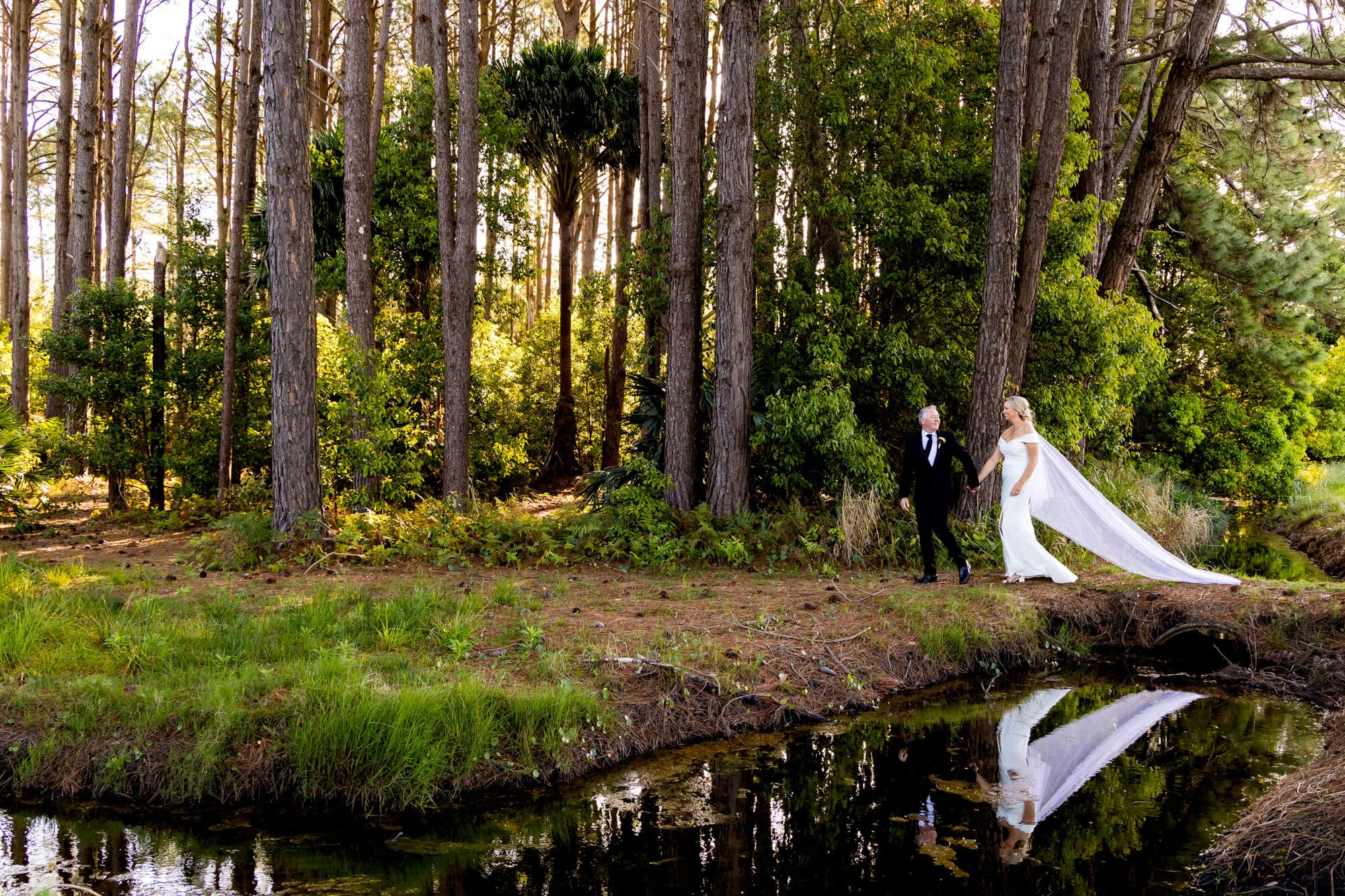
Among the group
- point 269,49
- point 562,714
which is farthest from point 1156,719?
point 269,49

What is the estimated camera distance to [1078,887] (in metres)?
4.65

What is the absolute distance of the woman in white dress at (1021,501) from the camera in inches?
384

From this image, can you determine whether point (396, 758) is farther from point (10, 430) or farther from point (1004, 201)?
point (10, 430)

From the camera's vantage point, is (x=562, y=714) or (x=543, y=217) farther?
(x=543, y=217)

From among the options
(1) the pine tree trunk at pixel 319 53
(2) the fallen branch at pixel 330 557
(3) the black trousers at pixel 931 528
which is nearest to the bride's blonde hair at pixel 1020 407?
(3) the black trousers at pixel 931 528

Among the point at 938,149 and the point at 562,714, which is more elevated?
the point at 938,149

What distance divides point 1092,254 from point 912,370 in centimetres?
353

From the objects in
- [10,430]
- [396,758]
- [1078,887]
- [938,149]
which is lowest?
[1078,887]

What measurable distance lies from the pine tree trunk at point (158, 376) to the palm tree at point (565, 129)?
20.0 feet

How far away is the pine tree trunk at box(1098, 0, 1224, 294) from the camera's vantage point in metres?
13.4

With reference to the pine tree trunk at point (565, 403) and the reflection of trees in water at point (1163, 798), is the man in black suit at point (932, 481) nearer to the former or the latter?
the reflection of trees in water at point (1163, 798)

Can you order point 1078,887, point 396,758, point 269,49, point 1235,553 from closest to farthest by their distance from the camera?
point 1078,887
point 396,758
point 269,49
point 1235,553

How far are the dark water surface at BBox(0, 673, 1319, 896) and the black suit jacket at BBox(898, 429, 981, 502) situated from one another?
3273 mm

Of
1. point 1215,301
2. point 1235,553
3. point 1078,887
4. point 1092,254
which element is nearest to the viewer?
point 1078,887
